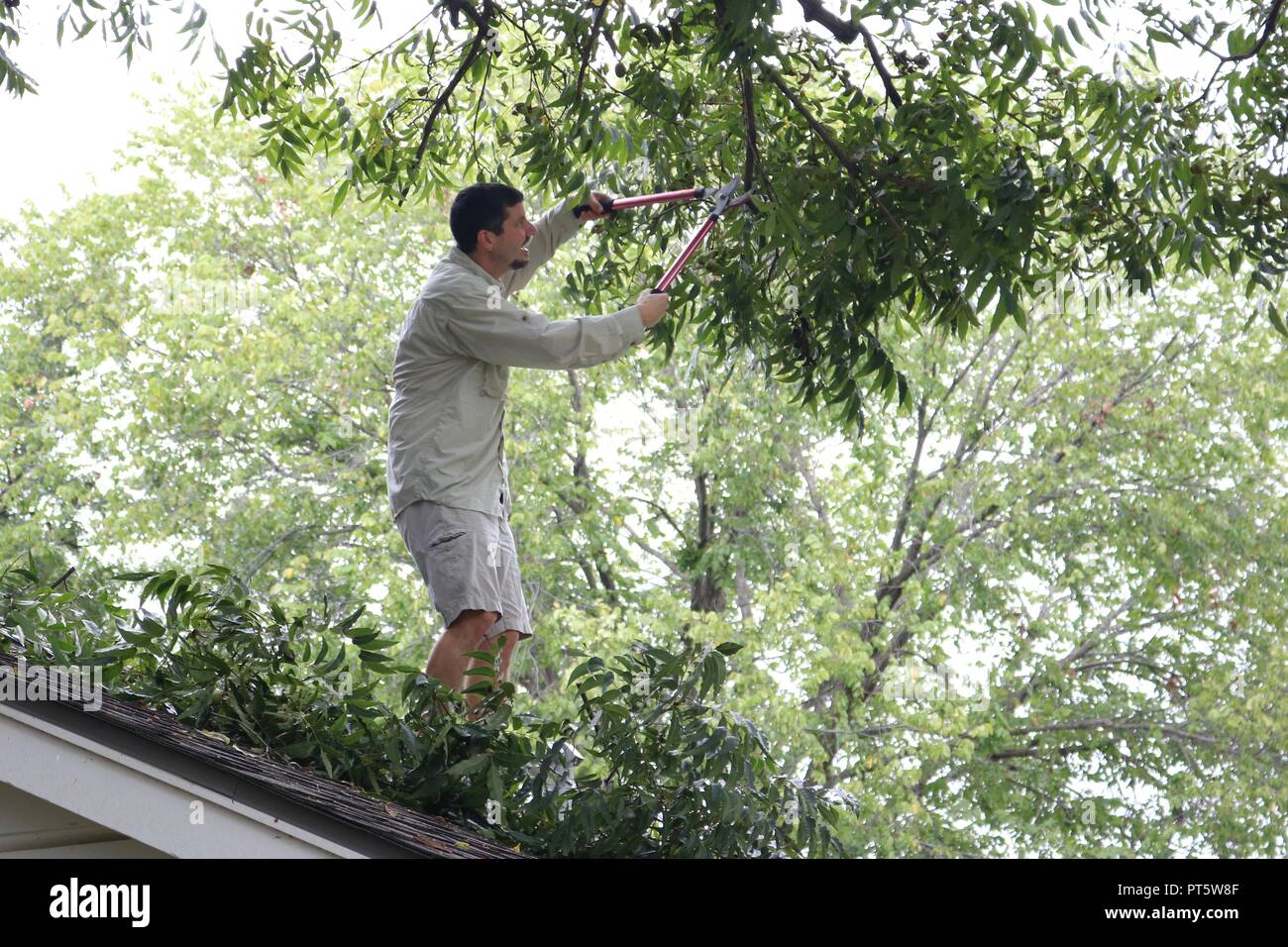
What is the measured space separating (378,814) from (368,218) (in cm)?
1664

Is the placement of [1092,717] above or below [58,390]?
below

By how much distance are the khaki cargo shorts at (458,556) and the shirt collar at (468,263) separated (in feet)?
2.64

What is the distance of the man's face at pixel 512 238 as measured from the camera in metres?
5.73

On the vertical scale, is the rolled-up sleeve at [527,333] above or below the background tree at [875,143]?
below

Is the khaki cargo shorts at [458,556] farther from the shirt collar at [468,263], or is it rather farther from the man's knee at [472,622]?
the shirt collar at [468,263]

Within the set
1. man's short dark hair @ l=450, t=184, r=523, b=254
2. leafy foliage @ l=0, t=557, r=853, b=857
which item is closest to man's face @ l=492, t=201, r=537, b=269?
man's short dark hair @ l=450, t=184, r=523, b=254

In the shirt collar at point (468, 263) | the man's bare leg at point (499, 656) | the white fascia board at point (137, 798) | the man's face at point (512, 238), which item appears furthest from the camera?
the man's face at point (512, 238)

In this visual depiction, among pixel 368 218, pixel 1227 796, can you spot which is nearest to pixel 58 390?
pixel 368 218

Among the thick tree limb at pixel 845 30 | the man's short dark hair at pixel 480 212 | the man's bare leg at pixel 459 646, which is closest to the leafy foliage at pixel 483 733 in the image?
the man's bare leg at pixel 459 646

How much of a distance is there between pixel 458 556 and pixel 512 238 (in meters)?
1.16

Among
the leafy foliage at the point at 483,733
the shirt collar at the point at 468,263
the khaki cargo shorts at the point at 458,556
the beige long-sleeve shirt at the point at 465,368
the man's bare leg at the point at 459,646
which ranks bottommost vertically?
the leafy foliage at the point at 483,733

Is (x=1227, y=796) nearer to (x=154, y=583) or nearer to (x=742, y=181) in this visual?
(x=742, y=181)

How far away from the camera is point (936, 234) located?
606cm
